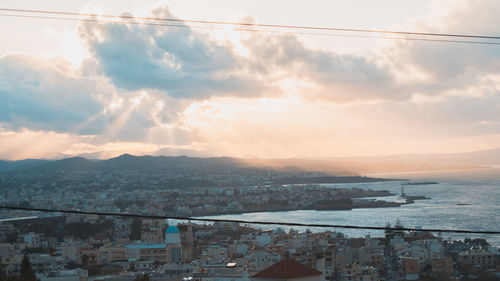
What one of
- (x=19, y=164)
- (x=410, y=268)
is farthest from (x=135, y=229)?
(x=410, y=268)

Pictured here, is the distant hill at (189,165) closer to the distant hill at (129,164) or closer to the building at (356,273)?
the distant hill at (129,164)

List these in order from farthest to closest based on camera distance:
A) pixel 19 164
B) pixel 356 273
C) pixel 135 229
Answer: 1. pixel 19 164
2. pixel 135 229
3. pixel 356 273

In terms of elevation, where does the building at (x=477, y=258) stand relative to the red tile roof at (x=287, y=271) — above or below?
below

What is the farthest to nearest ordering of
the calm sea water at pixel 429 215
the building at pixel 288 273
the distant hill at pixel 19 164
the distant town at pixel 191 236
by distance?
1. the distant hill at pixel 19 164
2. the calm sea water at pixel 429 215
3. the distant town at pixel 191 236
4. the building at pixel 288 273

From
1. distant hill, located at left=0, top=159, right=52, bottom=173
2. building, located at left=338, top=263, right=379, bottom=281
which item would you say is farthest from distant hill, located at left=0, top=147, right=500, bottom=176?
building, located at left=338, top=263, right=379, bottom=281

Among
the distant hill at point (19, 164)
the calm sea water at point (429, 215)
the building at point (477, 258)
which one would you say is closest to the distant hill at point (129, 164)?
the distant hill at point (19, 164)

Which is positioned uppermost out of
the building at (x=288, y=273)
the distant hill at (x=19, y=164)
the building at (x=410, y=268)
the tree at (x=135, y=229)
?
the distant hill at (x=19, y=164)

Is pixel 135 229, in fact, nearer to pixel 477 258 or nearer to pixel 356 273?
pixel 356 273

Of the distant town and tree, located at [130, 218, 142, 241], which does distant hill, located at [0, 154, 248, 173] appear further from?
tree, located at [130, 218, 142, 241]

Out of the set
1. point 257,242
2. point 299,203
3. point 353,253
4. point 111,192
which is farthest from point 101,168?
point 353,253
